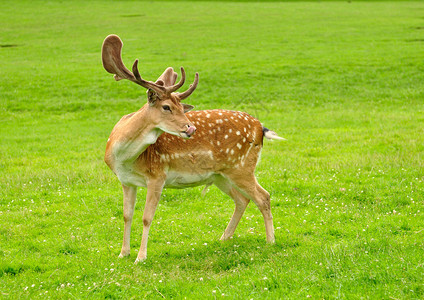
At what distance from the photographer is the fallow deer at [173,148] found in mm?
6781

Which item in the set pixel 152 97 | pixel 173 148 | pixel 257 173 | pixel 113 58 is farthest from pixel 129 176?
pixel 257 173

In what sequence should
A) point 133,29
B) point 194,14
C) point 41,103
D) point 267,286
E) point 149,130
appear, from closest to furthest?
point 267,286 < point 149,130 < point 41,103 < point 133,29 < point 194,14

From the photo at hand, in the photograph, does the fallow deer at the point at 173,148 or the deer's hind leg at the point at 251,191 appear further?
the deer's hind leg at the point at 251,191

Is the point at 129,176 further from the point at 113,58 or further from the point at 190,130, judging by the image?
the point at 113,58

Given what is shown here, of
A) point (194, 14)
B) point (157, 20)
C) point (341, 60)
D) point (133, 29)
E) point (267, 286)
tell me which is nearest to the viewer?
point (267, 286)

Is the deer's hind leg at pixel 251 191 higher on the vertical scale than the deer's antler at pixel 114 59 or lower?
lower

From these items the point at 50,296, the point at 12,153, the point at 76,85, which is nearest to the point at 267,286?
the point at 50,296

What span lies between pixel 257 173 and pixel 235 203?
3551 millimetres

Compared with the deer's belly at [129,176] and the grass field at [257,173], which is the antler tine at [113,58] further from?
the grass field at [257,173]

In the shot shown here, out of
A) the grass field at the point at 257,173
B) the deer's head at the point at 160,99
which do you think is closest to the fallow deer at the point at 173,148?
the deer's head at the point at 160,99

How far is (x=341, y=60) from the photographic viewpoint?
2991 centimetres

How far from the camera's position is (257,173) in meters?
11.3

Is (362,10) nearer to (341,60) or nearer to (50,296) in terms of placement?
(341,60)

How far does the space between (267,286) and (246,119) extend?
293 centimetres
